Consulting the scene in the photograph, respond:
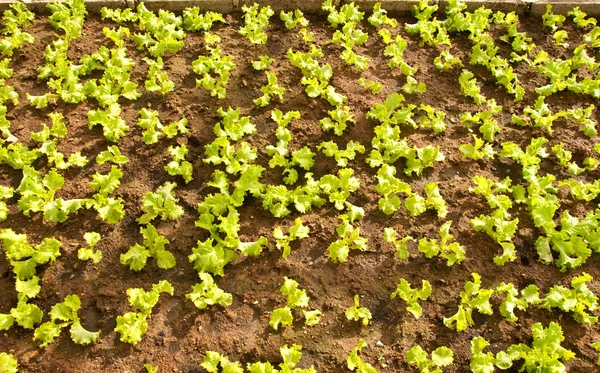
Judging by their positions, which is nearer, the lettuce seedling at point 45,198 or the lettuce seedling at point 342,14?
the lettuce seedling at point 45,198

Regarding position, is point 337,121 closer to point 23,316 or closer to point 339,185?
point 339,185

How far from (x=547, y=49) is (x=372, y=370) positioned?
15.7 feet

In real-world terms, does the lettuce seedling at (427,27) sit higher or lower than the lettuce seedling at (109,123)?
higher

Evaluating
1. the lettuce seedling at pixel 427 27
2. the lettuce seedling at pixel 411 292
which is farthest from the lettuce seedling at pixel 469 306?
the lettuce seedling at pixel 427 27

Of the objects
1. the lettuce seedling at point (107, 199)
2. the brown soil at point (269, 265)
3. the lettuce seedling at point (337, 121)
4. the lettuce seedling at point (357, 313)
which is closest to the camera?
the brown soil at point (269, 265)

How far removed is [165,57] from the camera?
226 inches

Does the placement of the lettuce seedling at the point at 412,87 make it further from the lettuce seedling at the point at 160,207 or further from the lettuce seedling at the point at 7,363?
the lettuce seedling at the point at 7,363

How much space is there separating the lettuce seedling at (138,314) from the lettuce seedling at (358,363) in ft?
4.54

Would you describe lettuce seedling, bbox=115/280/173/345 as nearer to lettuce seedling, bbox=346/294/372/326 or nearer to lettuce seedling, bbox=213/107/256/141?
lettuce seedling, bbox=346/294/372/326

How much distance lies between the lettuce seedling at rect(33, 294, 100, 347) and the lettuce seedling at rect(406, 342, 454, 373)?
218 cm

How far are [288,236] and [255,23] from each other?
10.0ft

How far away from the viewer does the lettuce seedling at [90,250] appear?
12.9 feet

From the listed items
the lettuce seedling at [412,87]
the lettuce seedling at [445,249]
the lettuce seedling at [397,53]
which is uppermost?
the lettuce seedling at [397,53]

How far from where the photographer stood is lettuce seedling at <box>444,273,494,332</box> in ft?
12.5
